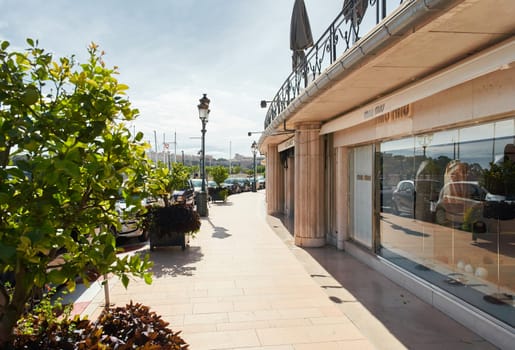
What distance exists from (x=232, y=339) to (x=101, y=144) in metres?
3.02

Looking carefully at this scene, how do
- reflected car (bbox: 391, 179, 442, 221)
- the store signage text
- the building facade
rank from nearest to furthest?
the building facade, the store signage text, reflected car (bbox: 391, 179, 442, 221)

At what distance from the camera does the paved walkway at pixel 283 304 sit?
4.07 metres

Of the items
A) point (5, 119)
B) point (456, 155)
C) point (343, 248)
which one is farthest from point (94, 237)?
point (343, 248)

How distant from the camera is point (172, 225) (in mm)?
8586

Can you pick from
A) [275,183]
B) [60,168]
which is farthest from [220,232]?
[60,168]

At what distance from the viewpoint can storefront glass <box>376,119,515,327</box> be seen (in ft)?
14.7

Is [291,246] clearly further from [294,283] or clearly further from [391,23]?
[391,23]

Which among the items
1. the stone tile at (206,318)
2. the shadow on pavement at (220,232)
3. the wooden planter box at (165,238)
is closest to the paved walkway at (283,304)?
the stone tile at (206,318)

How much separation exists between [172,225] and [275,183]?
9256 millimetres

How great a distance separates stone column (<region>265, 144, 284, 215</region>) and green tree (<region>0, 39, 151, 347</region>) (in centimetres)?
1500

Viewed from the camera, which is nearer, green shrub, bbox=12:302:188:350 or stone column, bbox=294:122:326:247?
green shrub, bbox=12:302:188:350

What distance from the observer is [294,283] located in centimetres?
621

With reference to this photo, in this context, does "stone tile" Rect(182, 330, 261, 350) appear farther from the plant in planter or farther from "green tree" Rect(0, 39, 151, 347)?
the plant in planter

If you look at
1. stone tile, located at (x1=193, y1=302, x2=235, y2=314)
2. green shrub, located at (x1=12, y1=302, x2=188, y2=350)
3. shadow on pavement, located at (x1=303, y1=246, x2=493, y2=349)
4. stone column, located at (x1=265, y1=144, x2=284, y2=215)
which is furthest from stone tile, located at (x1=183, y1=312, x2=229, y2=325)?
stone column, located at (x1=265, y1=144, x2=284, y2=215)
